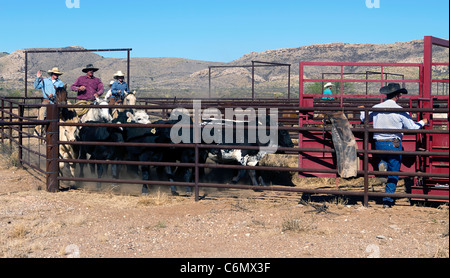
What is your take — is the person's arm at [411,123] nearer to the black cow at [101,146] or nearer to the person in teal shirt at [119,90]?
the black cow at [101,146]

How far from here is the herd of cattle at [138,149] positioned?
8.65 metres

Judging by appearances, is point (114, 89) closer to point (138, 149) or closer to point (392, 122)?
point (138, 149)

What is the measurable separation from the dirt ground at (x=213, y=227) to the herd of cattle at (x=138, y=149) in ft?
3.33

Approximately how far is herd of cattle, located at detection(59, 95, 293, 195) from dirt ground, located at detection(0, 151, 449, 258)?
1.01 meters

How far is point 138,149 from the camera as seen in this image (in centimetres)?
868

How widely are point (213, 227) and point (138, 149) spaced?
3.09m

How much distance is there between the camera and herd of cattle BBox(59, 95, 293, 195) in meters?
8.65

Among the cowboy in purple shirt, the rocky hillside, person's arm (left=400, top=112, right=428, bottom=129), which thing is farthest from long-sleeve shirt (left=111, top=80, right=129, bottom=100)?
the rocky hillside

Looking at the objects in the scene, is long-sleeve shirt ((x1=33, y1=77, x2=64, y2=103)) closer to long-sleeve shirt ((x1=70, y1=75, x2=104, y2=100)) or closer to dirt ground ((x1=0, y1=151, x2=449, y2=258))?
long-sleeve shirt ((x1=70, y1=75, x2=104, y2=100))

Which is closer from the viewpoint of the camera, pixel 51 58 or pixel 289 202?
pixel 289 202

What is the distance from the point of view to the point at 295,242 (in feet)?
17.4
